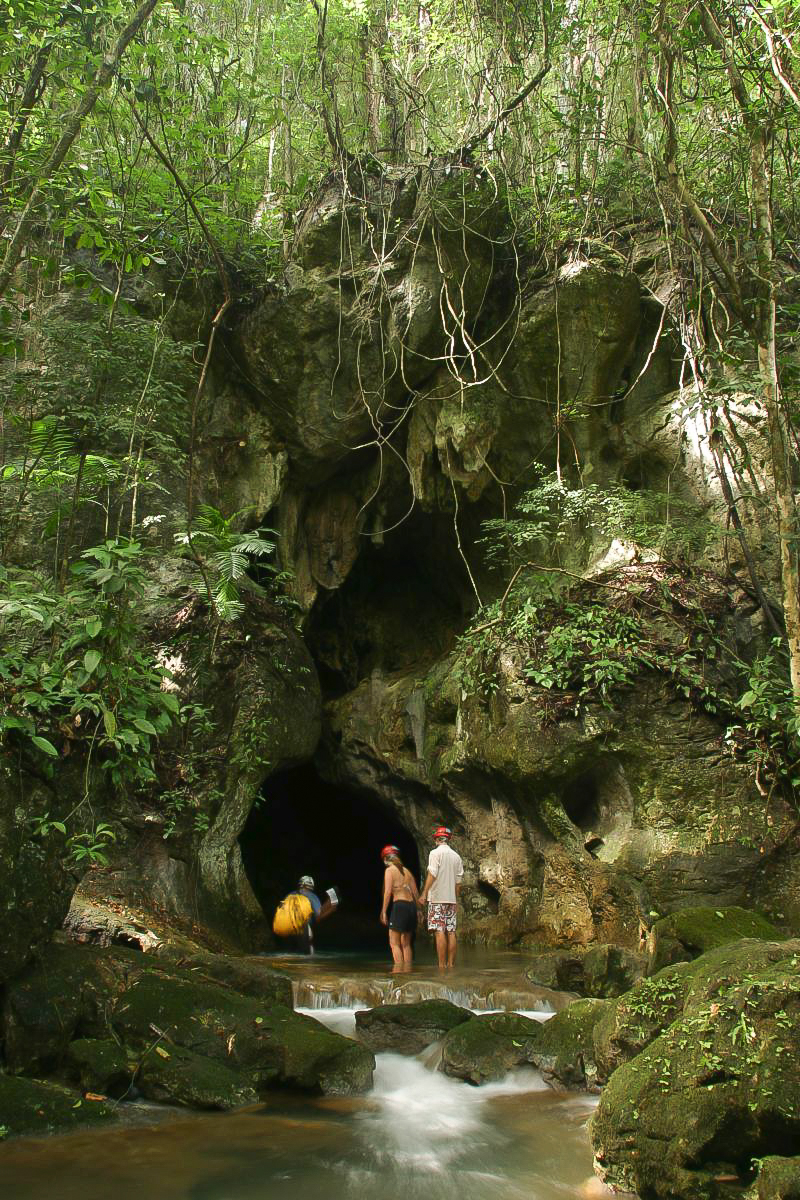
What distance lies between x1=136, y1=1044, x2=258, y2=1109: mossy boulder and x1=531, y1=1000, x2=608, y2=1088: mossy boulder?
197 cm

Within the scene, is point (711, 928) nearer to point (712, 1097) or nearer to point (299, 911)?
point (712, 1097)

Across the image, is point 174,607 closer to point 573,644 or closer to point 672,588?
point 573,644

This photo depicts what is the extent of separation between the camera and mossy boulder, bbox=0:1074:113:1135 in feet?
14.7

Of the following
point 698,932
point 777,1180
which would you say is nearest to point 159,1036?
point 777,1180

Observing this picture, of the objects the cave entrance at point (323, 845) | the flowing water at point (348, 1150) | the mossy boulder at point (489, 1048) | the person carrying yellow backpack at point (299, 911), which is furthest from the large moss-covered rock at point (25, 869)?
the cave entrance at point (323, 845)

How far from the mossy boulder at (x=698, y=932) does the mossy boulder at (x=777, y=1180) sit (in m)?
2.62

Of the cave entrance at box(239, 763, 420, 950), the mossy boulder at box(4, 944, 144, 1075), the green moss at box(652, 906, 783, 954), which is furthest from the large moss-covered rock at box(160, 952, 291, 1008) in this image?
the cave entrance at box(239, 763, 420, 950)

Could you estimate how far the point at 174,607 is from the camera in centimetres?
1009

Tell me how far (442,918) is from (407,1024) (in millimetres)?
2267

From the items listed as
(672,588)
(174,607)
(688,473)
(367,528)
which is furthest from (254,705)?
(688,473)

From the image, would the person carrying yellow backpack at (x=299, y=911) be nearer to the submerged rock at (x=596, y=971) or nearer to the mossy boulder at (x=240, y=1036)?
the submerged rock at (x=596, y=971)

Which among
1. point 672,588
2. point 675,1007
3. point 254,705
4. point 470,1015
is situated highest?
point 672,588

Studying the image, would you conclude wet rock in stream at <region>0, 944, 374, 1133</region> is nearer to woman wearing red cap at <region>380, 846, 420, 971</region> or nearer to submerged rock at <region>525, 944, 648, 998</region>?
submerged rock at <region>525, 944, 648, 998</region>

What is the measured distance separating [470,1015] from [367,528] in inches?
325
